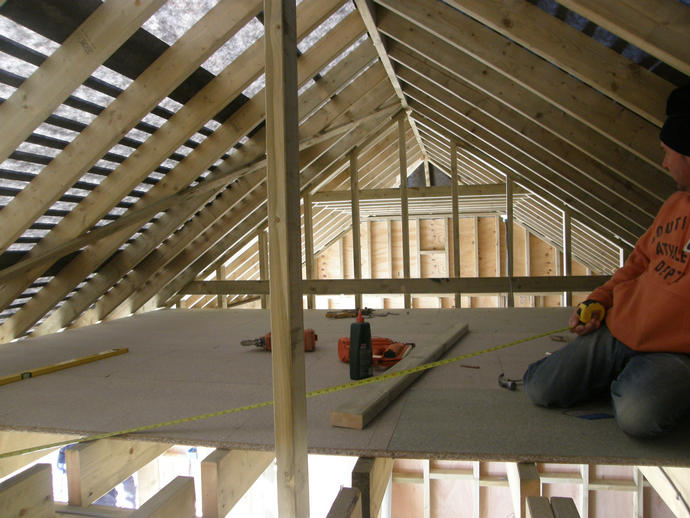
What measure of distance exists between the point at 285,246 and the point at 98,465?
112 cm

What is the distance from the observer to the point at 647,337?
173 cm

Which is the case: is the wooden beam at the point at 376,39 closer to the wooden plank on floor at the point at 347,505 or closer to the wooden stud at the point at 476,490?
the wooden plank on floor at the point at 347,505

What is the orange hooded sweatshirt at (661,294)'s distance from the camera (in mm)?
1645

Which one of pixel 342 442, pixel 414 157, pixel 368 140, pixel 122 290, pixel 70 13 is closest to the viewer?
pixel 342 442

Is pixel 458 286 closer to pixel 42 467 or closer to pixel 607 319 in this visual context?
pixel 607 319

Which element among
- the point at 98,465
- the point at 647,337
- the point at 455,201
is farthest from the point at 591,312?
the point at 455,201

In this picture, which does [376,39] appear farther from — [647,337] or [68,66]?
[647,337]

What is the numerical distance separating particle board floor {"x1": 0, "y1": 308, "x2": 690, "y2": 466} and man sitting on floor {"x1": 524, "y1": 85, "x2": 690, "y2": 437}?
0.11 m

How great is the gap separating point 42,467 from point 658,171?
322 cm

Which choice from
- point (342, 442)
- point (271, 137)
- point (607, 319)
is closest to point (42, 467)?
point (342, 442)

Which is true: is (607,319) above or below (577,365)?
above

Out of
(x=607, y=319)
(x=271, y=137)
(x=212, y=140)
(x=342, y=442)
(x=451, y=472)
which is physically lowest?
(x=451, y=472)

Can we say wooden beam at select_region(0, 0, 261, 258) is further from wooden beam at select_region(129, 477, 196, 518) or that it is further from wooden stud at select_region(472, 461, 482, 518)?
wooden stud at select_region(472, 461, 482, 518)

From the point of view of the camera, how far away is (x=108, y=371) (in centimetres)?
282
